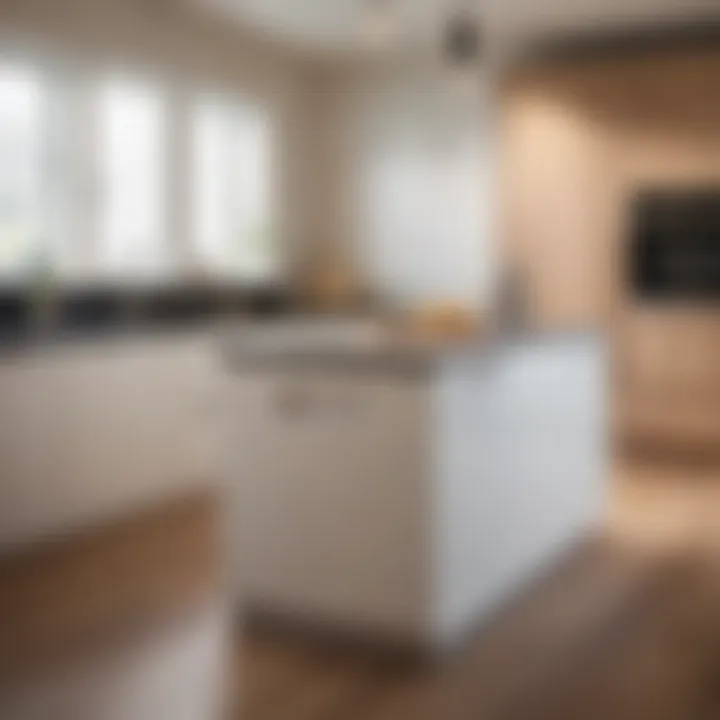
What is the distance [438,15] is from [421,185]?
119 cm

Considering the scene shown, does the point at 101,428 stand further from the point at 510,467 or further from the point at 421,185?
the point at 421,185

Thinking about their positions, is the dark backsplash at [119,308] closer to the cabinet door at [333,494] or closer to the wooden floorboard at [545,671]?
the cabinet door at [333,494]

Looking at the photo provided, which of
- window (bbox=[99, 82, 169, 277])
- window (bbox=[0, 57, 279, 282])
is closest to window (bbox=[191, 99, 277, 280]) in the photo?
window (bbox=[0, 57, 279, 282])

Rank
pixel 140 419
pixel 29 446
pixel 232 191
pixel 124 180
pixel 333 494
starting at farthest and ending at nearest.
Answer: pixel 232 191, pixel 124 180, pixel 140 419, pixel 29 446, pixel 333 494

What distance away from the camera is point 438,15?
17.8 feet

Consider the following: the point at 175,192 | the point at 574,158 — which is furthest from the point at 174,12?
the point at 574,158

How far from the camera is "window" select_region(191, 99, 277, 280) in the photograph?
18.2ft

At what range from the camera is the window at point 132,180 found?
4.88m

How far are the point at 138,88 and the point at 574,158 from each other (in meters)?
2.50

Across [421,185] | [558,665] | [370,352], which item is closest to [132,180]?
[421,185]

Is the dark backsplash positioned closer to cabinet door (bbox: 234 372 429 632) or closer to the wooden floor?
cabinet door (bbox: 234 372 429 632)

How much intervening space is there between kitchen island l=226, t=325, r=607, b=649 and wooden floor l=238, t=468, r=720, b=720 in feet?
0.45

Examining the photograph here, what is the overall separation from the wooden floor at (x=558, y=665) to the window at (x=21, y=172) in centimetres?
225

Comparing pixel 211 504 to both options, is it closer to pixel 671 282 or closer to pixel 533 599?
pixel 533 599
